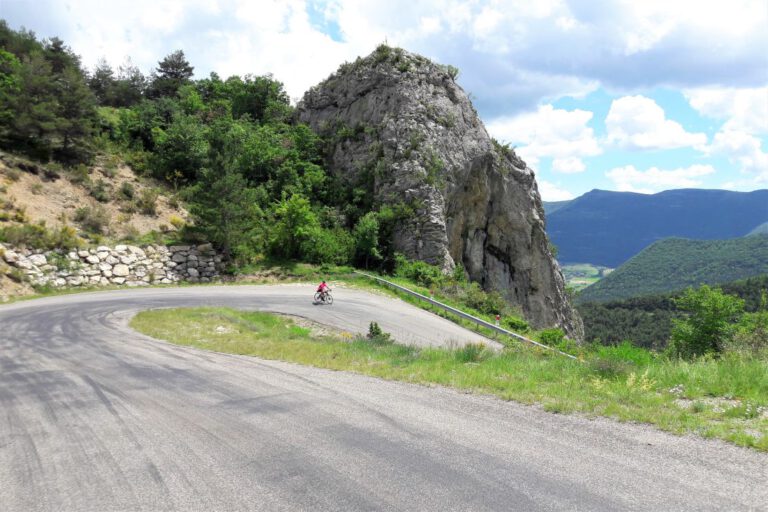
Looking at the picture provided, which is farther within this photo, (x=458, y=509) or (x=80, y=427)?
(x=80, y=427)

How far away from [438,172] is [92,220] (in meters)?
23.1

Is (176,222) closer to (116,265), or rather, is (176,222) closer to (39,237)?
(116,265)

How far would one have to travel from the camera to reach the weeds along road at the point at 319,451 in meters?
3.96

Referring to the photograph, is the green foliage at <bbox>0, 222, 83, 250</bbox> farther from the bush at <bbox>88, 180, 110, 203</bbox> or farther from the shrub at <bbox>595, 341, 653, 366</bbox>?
the shrub at <bbox>595, 341, 653, 366</bbox>

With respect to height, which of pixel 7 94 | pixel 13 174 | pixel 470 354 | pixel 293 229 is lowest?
pixel 470 354

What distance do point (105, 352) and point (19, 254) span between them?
16264mm

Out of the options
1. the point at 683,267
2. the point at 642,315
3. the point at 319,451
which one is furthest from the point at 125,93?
the point at 683,267

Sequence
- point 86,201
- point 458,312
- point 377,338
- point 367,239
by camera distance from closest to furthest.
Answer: point 377,338 → point 458,312 → point 86,201 → point 367,239

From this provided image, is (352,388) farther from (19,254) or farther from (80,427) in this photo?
(19,254)

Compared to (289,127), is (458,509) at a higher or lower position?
lower

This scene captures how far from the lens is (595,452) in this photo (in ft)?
15.7

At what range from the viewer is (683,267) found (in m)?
168

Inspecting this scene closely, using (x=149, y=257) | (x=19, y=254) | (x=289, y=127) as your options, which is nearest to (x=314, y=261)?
(x=149, y=257)

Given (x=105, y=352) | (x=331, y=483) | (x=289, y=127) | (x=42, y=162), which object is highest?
(x=289, y=127)
